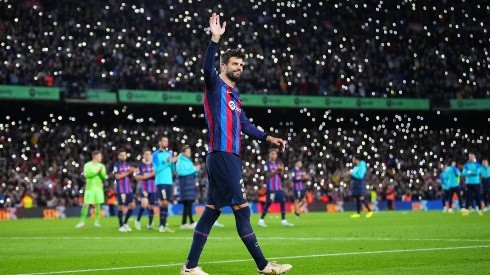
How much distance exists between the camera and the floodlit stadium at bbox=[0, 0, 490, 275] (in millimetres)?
35344

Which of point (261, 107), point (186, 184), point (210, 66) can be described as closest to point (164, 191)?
point (186, 184)

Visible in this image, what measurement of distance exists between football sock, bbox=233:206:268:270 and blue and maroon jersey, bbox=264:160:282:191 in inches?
640

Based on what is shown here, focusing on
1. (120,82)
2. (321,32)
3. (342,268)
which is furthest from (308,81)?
(342,268)

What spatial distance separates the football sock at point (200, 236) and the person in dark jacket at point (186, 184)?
13.6 meters

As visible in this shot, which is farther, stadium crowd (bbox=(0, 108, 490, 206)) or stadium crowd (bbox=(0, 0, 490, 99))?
stadium crowd (bbox=(0, 0, 490, 99))

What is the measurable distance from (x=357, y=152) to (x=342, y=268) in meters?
42.7

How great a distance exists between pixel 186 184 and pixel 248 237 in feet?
45.9

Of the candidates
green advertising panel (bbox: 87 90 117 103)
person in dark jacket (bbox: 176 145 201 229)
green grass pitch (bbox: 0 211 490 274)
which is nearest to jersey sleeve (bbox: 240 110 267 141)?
green grass pitch (bbox: 0 211 490 274)

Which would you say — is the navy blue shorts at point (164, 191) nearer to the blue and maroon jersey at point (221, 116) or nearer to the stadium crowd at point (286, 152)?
the blue and maroon jersey at point (221, 116)

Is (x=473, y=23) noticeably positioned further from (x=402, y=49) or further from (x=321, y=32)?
(x=321, y=32)

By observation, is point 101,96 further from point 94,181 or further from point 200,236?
point 200,236

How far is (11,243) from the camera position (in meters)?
16.8

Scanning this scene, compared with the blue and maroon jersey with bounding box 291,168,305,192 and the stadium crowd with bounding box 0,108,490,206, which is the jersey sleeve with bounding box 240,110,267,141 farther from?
the stadium crowd with bounding box 0,108,490,206

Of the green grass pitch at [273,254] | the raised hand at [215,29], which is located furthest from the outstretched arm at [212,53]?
the green grass pitch at [273,254]
